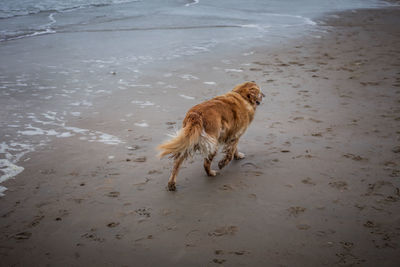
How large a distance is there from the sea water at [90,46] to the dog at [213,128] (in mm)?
→ 1627

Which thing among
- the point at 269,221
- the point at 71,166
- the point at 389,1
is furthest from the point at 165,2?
the point at 269,221

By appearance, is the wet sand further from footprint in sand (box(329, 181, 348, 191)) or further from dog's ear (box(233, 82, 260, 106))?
dog's ear (box(233, 82, 260, 106))

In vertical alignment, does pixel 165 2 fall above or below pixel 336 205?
above

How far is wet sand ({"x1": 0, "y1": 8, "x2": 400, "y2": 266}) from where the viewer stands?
2.75 meters

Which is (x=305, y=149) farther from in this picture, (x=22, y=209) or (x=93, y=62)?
(x=93, y=62)

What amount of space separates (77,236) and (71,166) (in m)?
1.45

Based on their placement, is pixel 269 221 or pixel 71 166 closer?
pixel 269 221

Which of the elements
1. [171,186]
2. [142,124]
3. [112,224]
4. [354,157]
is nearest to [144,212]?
[112,224]

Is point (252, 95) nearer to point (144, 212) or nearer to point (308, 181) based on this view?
point (308, 181)

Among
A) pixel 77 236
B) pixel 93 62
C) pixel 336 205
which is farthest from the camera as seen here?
pixel 93 62

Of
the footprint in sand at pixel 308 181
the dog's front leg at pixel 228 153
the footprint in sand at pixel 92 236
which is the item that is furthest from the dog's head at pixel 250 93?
the footprint in sand at pixel 92 236

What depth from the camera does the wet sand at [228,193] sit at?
275 cm

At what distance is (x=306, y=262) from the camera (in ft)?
8.52

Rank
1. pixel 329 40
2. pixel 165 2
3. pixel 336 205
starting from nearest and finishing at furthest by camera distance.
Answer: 1. pixel 336 205
2. pixel 329 40
3. pixel 165 2
